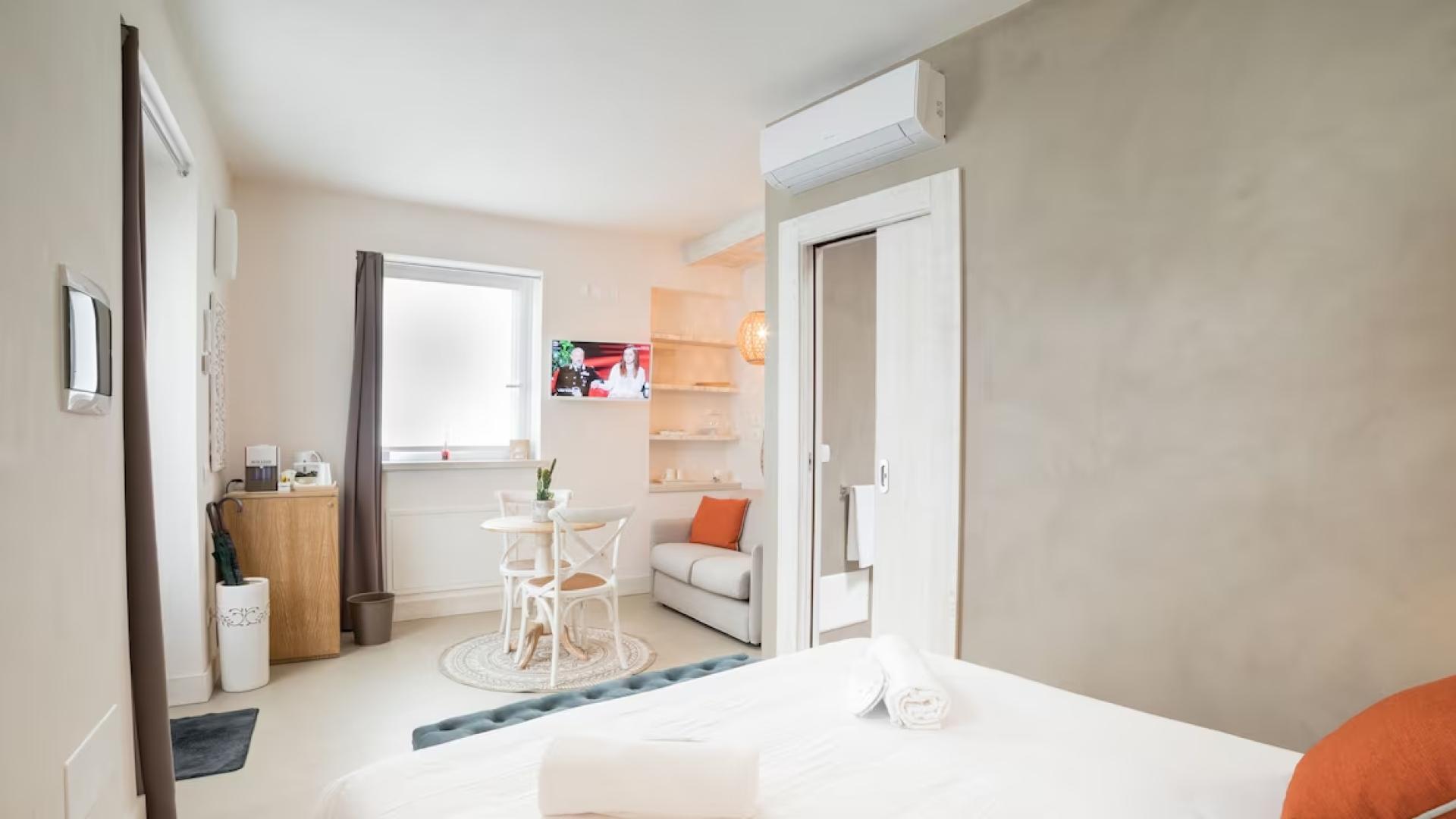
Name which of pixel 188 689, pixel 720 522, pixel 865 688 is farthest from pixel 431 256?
pixel 865 688

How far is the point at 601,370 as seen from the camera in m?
5.50

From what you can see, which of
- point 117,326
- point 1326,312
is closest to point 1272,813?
point 1326,312

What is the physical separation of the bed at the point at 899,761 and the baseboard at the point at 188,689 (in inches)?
105

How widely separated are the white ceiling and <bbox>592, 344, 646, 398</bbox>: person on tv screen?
141 cm

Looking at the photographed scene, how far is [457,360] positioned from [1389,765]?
5145 mm

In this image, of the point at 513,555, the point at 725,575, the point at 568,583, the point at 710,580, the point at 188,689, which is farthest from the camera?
the point at 513,555

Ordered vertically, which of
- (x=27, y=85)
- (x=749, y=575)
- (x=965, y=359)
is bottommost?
(x=749, y=575)

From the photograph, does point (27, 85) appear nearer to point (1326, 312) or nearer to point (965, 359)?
point (965, 359)

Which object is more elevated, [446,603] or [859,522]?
[859,522]

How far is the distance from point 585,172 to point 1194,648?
11.9 feet

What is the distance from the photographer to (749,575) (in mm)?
4301

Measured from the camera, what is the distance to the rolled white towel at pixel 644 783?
3.80 ft

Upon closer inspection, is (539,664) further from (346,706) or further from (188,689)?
(188,689)

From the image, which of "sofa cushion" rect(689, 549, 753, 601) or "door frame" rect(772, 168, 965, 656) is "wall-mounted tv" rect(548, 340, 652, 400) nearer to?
"sofa cushion" rect(689, 549, 753, 601)
